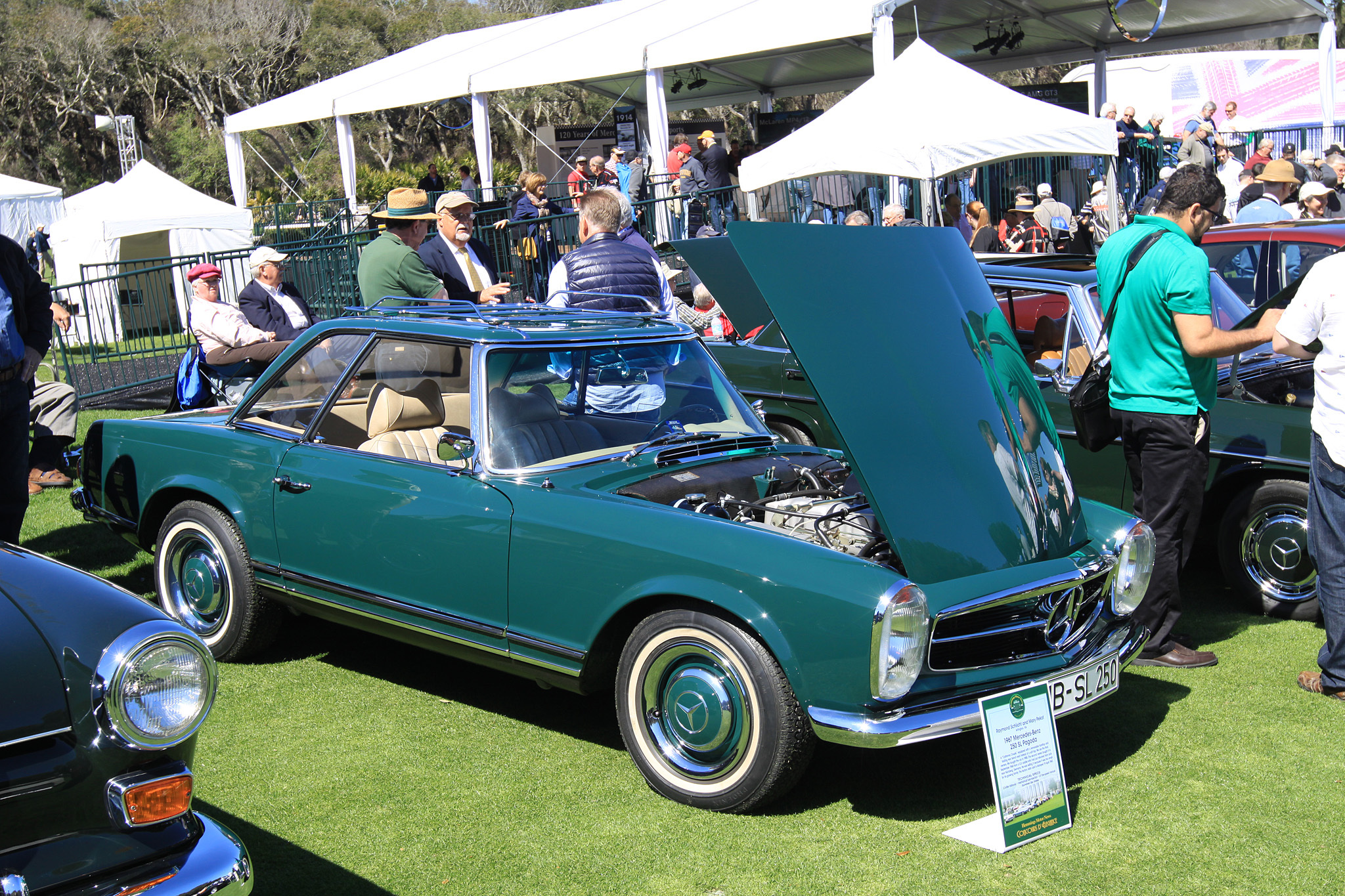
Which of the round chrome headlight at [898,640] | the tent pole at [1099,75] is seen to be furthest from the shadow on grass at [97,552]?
the tent pole at [1099,75]

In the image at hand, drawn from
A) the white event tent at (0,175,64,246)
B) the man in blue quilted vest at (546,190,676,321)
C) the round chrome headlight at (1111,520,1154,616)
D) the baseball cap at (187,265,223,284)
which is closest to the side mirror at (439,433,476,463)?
the man in blue quilted vest at (546,190,676,321)

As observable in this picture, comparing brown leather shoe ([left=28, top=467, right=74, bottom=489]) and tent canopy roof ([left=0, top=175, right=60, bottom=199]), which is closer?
brown leather shoe ([left=28, top=467, right=74, bottom=489])

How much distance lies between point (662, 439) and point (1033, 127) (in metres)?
7.66

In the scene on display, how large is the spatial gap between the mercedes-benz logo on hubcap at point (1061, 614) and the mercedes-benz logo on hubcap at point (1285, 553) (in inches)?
92.0

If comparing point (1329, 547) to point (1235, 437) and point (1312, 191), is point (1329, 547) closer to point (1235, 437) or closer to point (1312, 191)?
point (1235, 437)

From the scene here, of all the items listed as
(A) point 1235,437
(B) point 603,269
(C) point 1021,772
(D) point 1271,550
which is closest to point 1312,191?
(A) point 1235,437

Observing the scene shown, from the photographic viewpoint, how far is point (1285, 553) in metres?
5.72

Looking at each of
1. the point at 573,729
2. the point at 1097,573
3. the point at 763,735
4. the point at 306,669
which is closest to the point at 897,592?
the point at 763,735

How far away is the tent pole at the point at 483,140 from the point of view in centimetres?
1883

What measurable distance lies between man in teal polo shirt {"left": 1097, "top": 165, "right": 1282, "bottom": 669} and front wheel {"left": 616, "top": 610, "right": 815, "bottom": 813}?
218cm

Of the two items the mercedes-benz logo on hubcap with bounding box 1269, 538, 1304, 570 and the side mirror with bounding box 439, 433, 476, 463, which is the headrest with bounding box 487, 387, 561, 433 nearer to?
the side mirror with bounding box 439, 433, 476, 463

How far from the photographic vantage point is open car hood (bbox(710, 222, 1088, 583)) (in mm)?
3725

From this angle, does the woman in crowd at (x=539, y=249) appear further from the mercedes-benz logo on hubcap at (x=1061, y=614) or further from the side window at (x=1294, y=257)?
the mercedes-benz logo on hubcap at (x=1061, y=614)

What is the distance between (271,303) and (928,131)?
5.97 metres
